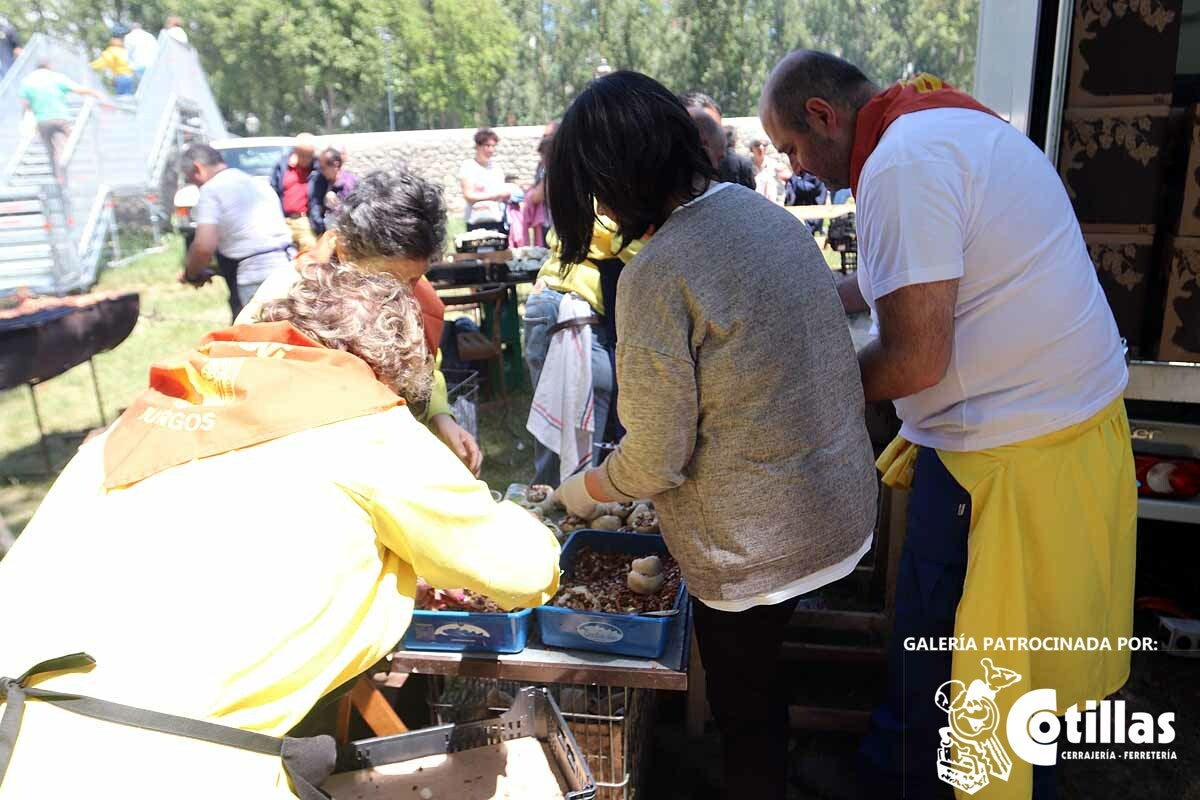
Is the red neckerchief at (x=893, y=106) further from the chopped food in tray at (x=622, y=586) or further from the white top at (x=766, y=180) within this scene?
the white top at (x=766, y=180)

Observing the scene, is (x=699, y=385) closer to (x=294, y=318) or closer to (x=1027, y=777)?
(x=294, y=318)

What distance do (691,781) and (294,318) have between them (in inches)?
71.2

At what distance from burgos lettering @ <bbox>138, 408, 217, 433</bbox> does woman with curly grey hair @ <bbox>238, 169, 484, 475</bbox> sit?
3.15 feet

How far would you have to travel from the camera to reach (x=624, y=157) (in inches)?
59.0

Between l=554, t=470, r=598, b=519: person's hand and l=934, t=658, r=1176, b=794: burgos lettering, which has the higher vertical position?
l=554, t=470, r=598, b=519: person's hand

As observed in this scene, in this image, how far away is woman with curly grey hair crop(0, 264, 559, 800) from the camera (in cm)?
107

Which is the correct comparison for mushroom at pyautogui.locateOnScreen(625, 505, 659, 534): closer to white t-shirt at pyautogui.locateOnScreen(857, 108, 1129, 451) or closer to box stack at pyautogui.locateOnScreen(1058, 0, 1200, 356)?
white t-shirt at pyautogui.locateOnScreen(857, 108, 1129, 451)

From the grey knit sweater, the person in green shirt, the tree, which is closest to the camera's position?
the grey knit sweater

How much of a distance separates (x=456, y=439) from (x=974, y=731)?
1407mm

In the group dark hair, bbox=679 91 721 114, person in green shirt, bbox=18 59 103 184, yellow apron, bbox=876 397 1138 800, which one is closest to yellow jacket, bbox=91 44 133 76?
person in green shirt, bbox=18 59 103 184

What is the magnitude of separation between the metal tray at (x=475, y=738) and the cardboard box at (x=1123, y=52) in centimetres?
221

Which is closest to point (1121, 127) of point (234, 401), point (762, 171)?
point (234, 401)

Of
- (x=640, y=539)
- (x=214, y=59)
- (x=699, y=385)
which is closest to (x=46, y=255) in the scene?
(x=640, y=539)

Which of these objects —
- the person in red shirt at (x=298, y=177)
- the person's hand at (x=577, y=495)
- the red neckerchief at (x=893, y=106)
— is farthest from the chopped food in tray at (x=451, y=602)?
the person in red shirt at (x=298, y=177)
